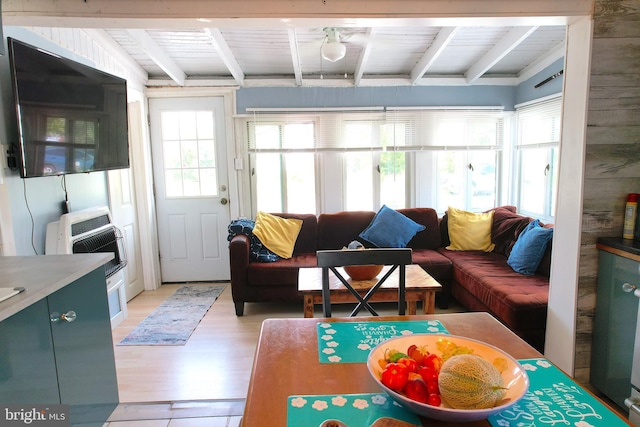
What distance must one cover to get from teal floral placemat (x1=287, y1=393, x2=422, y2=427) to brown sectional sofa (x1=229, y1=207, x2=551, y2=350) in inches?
70.6

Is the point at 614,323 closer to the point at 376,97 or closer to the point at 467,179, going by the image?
the point at 467,179

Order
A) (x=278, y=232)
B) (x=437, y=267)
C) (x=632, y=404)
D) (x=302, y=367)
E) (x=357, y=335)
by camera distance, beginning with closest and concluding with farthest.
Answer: (x=302, y=367) → (x=357, y=335) → (x=632, y=404) → (x=437, y=267) → (x=278, y=232)

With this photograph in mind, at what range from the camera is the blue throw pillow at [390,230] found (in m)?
3.53

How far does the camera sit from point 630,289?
1.74 meters

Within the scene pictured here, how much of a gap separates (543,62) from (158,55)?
3.54 metres

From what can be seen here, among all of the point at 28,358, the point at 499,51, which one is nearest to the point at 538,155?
the point at 499,51

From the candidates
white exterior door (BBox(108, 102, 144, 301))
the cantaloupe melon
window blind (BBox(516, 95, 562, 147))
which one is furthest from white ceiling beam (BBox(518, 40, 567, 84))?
white exterior door (BBox(108, 102, 144, 301))

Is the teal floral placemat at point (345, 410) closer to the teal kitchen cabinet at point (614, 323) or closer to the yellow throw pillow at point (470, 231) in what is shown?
the teal kitchen cabinet at point (614, 323)

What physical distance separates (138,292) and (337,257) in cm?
300

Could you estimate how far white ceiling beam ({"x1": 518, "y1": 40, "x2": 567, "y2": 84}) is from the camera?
3.29 meters

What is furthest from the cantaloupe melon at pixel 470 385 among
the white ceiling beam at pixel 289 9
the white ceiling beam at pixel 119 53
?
the white ceiling beam at pixel 119 53

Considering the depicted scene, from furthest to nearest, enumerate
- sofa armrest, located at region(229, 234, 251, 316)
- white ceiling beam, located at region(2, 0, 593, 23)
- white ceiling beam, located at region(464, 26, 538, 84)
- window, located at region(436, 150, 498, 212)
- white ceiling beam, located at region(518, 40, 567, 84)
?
window, located at region(436, 150, 498, 212), white ceiling beam, located at region(518, 40, 567, 84), sofa armrest, located at region(229, 234, 251, 316), white ceiling beam, located at region(464, 26, 538, 84), white ceiling beam, located at region(2, 0, 593, 23)

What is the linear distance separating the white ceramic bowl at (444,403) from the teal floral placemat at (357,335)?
0.11 metres

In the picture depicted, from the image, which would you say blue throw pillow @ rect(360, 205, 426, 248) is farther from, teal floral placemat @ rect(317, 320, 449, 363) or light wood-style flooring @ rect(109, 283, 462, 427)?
teal floral placemat @ rect(317, 320, 449, 363)
